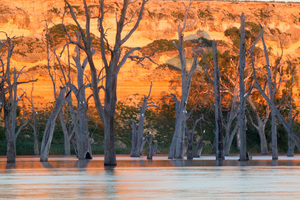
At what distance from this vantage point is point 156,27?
381 ft

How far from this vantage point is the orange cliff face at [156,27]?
104875mm

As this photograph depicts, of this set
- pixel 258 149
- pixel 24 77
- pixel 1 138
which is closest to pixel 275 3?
pixel 24 77

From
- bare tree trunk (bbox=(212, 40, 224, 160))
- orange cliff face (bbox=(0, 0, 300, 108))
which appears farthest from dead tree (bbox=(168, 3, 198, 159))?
orange cliff face (bbox=(0, 0, 300, 108))

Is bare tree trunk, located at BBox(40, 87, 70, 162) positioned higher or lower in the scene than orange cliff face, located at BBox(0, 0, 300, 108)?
lower

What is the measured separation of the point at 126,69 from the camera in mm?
108688

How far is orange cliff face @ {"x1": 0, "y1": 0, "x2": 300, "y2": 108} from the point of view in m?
105

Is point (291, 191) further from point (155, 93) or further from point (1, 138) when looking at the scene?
point (155, 93)

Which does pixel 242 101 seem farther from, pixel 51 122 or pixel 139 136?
pixel 139 136

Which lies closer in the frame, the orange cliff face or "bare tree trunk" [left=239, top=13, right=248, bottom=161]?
"bare tree trunk" [left=239, top=13, right=248, bottom=161]

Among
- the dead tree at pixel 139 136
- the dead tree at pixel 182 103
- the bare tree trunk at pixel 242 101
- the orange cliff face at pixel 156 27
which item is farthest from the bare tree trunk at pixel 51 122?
the orange cliff face at pixel 156 27

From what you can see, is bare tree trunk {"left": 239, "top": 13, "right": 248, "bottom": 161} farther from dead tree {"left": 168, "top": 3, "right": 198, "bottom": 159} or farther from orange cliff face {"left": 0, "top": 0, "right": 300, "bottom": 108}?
orange cliff face {"left": 0, "top": 0, "right": 300, "bottom": 108}

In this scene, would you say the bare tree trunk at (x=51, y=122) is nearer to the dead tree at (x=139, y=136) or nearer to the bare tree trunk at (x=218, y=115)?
the bare tree trunk at (x=218, y=115)

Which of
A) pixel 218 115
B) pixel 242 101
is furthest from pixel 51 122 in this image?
pixel 242 101

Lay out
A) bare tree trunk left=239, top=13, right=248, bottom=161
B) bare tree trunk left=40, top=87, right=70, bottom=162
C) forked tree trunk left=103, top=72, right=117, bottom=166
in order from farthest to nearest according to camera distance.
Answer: bare tree trunk left=239, top=13, right=248, bottom=161 → bare tree trunk left=40, top=87, right=70, bottom=162 → forked tree trunk left=103, top=72, right=117, bottom=166
